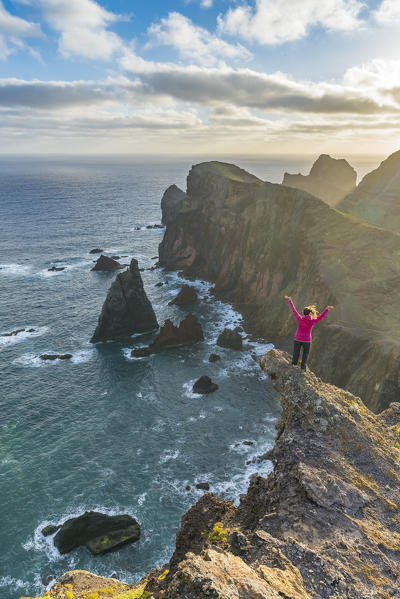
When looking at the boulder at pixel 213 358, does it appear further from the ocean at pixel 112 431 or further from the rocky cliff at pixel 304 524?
the rocky cliff at pixel 304 524

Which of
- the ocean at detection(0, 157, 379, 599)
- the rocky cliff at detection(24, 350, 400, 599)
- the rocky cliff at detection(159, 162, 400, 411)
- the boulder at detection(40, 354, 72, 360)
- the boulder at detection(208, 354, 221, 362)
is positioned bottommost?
the ocean at detection(0, 157, 379, 599)

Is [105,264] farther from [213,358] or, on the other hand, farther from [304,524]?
[304,524]

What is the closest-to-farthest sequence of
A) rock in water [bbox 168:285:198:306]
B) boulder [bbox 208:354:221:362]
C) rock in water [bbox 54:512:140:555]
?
rock in water [bbox 54:512:140:555]
boulder [bbox 208:354:221:362]
rock in water [bbox 168:285:198:306]

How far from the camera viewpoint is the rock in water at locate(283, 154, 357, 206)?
17212 cm

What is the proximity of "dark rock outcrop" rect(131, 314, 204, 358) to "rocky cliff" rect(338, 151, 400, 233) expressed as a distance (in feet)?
241

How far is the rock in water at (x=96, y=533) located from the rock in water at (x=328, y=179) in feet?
537

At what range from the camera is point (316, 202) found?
244ft

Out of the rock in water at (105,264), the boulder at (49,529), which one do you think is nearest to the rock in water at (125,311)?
the rock in water at (105,264)

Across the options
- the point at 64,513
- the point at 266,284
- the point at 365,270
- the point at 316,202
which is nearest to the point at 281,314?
the point at 266,284

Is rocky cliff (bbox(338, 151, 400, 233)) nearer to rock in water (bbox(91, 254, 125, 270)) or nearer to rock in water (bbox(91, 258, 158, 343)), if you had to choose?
rock in water (bbox(91, 254, 125, 270))

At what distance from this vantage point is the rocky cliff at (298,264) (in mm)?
43850

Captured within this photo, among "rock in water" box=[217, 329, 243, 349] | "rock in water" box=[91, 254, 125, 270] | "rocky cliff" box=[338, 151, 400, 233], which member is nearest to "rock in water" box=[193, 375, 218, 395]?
"rock in water" box=[217, 329, 243, 349]

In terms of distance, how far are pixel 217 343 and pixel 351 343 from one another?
26.9 metres

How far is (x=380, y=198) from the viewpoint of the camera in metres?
122
